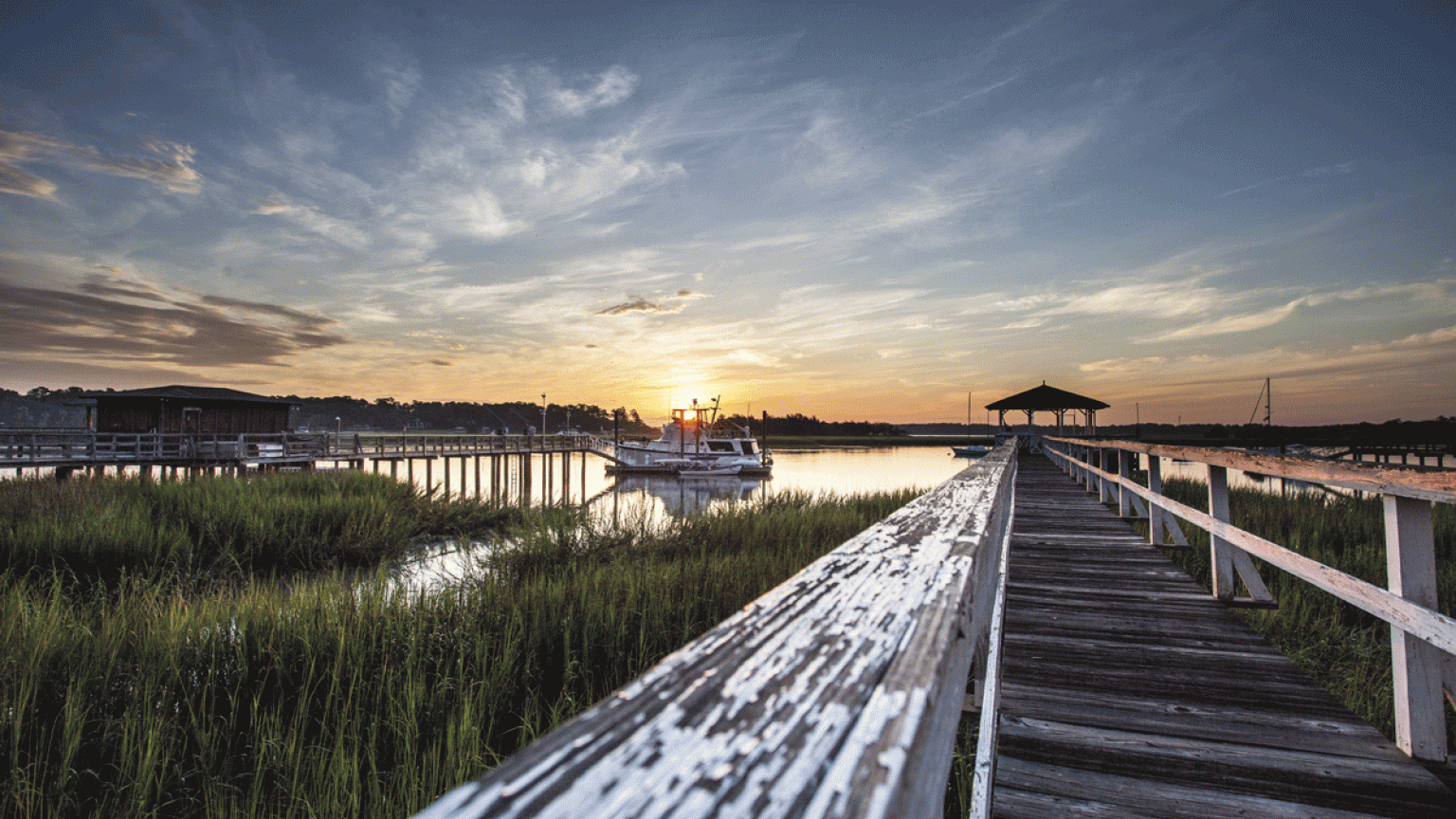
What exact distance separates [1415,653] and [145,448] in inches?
1467

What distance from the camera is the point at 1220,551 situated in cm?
398

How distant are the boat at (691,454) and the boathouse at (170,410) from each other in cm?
2243

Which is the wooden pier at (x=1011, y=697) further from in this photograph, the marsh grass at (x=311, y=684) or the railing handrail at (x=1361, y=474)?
the marsh grass at (x=311, y=684)

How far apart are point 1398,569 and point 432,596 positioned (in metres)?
6.22

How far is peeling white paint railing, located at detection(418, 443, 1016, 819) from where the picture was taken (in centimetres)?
38

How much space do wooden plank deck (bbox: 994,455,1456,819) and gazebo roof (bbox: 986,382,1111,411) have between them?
28.7 m

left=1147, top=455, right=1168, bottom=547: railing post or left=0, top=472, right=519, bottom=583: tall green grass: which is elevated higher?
left=1147, top=455, right=1168, bottom=547: railing post

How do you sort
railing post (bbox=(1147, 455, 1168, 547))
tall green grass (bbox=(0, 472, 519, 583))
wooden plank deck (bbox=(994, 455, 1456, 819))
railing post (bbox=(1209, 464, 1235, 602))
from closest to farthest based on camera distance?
wooden plank deck (bbox=(994, 455, 1456, 819)) < railing post (bbox=(1209, 464, 1235, 602)) < railing post (bbox=(1147, 455, 1168, 547)) < tall green grass (bbox=(0, 472, 519, 583))

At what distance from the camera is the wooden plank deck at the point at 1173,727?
2037mm

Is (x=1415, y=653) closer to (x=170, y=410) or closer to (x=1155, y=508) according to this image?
(x=1155, y=508)

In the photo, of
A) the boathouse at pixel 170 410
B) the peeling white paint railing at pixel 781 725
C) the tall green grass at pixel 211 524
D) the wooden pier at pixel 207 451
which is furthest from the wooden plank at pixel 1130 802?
the boathouse at pixel 170 410

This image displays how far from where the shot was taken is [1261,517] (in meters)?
11.3

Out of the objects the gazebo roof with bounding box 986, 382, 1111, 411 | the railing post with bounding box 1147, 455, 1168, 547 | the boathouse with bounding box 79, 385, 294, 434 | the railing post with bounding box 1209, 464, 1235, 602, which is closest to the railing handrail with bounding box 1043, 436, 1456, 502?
the railing post with bounding box 1209, 464, 1235, 602

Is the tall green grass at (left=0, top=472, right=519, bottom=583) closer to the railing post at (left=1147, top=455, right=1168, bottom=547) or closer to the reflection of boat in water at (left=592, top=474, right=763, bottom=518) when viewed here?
the railing post at (left=1147, top=455, right=1168, bottom=547)
